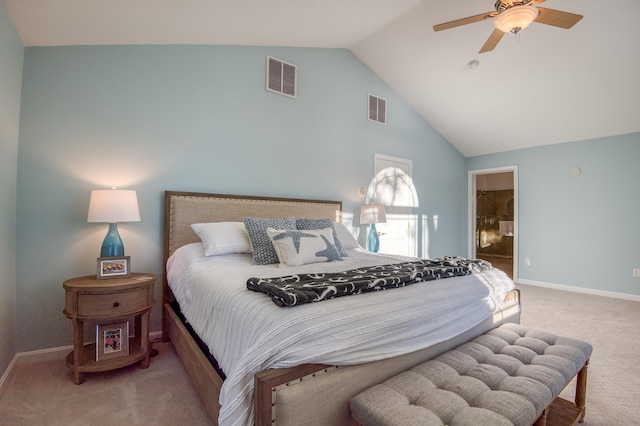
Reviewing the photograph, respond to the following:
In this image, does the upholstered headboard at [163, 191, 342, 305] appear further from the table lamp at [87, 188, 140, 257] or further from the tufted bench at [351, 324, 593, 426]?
the tufted bench at [351, 324, 593, 426]

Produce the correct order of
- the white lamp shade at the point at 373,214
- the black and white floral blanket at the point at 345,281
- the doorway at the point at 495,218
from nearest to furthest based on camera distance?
the black and white floral blanket at the point at 345,281 < the white lamp shade at the point at 373,214 < the doorway at the point at 495,218

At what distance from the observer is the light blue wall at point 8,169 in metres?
1.89

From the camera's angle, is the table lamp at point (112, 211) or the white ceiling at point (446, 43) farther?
the white ceiling at point (446, 43)

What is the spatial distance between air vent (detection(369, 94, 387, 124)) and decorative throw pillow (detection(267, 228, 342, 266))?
2564 mm

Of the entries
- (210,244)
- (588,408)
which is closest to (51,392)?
(210,244)

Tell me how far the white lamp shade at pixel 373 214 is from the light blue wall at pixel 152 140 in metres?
0.27

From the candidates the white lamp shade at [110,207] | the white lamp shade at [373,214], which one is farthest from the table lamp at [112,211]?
the white lamp shade at [373,214]

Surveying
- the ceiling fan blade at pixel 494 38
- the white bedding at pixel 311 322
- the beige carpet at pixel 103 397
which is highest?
the ceiling fan blade at pixel 494 38

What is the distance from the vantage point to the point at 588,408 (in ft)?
5.68

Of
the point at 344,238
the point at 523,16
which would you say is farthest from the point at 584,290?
the point at 523,16

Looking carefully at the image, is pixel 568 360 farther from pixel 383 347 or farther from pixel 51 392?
pixel 51 392

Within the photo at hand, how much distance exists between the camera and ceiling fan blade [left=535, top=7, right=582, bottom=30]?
2115mm

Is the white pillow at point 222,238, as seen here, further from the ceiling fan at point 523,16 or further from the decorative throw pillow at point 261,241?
the ceiling fan at point 523,16

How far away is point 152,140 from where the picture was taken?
2678mm
